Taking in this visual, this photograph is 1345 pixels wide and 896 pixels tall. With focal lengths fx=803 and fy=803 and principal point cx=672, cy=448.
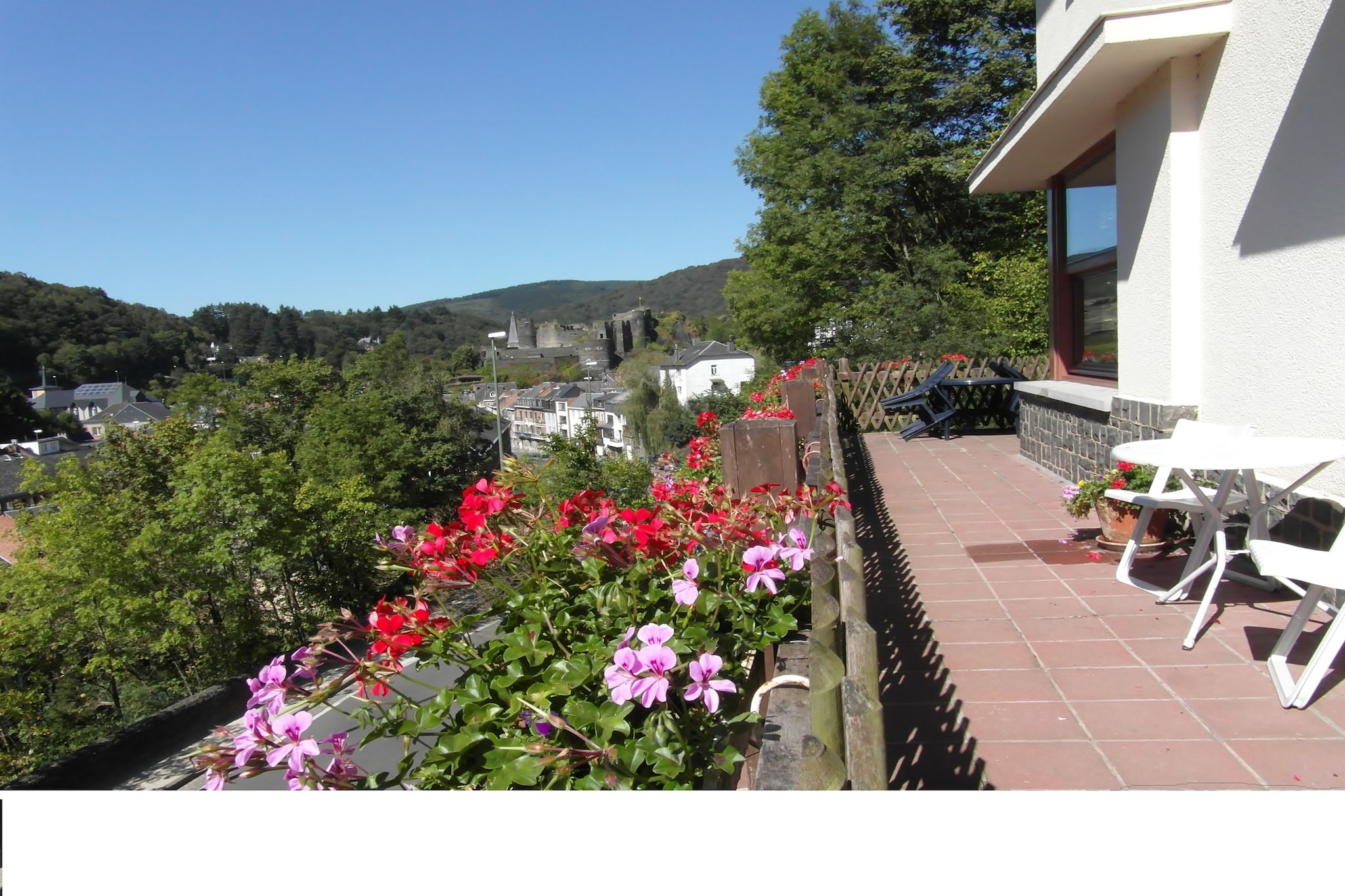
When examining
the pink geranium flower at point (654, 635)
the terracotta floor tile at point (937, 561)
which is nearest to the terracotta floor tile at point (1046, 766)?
the pink geranium flower at point (654, 635)

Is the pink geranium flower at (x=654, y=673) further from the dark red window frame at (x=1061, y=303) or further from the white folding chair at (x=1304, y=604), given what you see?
the dark red window frame at (x=1061, y=303)

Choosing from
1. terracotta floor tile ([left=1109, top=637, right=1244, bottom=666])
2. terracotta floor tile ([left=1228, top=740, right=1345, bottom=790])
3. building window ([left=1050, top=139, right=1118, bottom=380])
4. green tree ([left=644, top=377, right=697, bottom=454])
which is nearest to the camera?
terracotta floor tile ([left=1228, top=740, right=1345, bottom=790])

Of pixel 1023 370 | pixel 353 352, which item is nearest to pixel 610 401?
pixel 353 352

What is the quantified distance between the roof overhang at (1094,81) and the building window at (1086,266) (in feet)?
0.71

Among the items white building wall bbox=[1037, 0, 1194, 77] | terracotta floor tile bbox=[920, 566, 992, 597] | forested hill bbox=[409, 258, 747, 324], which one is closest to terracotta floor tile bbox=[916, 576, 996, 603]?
terracotta floor tile bbox=[920, 566, 992, 597]

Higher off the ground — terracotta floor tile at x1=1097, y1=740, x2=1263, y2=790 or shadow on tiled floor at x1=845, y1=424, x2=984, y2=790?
terracotta floor tile at x1=1097, y1=740, x2=1263, y2=790

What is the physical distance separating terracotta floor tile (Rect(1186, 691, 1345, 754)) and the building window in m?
3.99

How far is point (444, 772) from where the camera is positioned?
1.38 m

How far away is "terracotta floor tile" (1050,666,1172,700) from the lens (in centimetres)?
260

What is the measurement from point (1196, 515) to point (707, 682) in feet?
10.8

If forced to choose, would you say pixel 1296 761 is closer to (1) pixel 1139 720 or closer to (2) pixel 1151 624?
(1) pixel 1139 720

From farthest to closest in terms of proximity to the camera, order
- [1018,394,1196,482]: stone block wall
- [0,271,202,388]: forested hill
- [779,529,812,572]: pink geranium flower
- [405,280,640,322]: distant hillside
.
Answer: [405,280,640,322]: distant hillside
[0,271,202,388]: forested hill
[1018,394,1196,482]: stone block wall
[779,529,812,572]: pink geranium flower

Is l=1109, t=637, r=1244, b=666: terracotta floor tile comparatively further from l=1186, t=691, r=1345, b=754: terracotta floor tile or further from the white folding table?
l=1186, t=691, r=1345, b=754: terracotta floor tile
